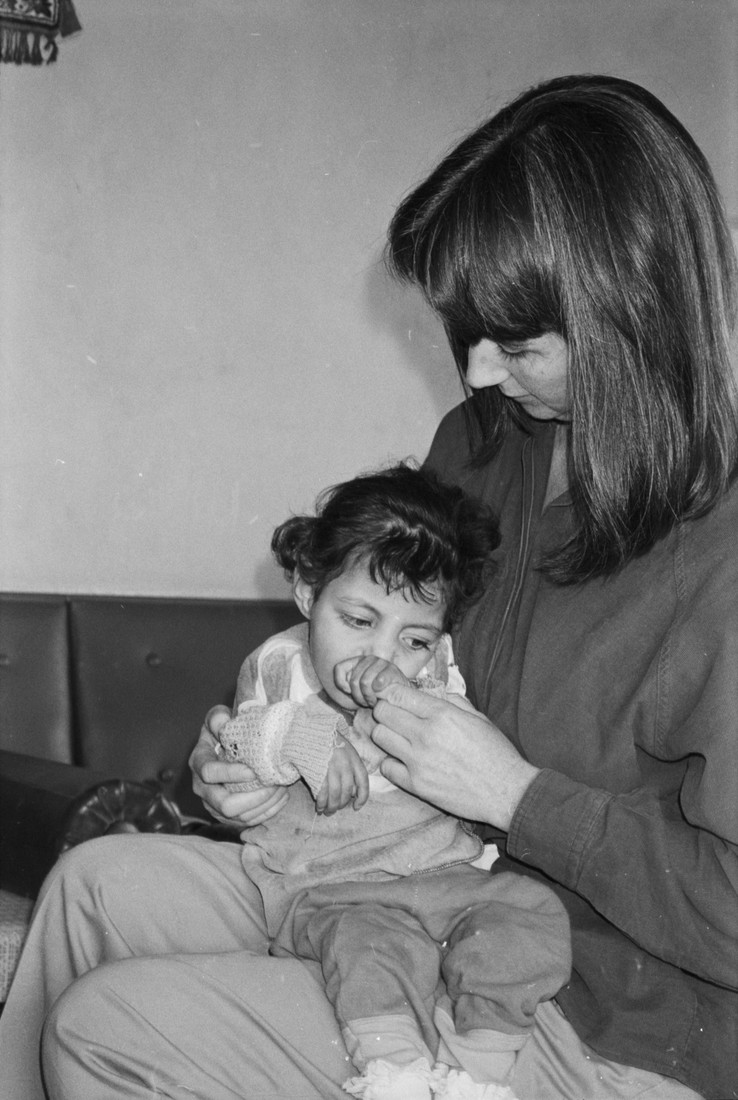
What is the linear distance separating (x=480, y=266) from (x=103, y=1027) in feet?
2.78

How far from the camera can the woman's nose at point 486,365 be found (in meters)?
1.33

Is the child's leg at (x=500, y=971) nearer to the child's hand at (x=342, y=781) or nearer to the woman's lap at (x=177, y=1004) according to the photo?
the woman's lap at (x=177, y=1004)

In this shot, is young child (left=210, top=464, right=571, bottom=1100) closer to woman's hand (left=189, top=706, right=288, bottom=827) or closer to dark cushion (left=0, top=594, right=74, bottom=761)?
woman's hand (left=189, top=706, right=288, bottom=827)

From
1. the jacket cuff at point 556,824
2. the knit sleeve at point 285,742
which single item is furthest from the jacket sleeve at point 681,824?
the knit sleeve at point 285,742

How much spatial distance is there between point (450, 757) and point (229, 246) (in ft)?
6.53

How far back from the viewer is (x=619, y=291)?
4.08 ft

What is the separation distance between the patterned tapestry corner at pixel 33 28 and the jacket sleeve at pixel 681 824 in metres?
2.23

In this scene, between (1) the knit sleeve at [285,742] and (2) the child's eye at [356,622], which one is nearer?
(1) the knit sleeve at [285,742]

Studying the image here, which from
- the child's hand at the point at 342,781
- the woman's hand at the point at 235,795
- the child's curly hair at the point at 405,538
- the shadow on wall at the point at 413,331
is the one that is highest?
the shadow on wall at the point at 413,331

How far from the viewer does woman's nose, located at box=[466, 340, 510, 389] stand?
4.36ft

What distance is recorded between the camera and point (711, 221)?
1.28 m

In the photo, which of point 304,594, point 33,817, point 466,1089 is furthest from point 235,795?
point 33,817

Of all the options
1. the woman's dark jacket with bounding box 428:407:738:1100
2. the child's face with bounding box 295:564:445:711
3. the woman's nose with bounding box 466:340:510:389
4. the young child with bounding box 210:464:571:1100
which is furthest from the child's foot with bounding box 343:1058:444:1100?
the woman's nose with bounding box 466:340:510:389

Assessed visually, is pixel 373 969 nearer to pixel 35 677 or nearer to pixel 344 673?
pixel 344 673
